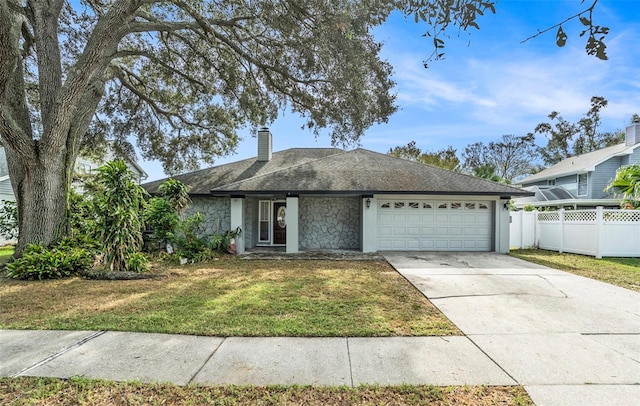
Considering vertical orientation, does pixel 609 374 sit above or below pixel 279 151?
Result: below

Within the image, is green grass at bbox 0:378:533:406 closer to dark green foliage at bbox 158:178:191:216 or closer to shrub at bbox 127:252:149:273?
shrub at bbox 127:252:149:273

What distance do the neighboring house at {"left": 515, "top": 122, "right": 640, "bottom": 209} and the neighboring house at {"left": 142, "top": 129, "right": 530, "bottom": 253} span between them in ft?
38.1

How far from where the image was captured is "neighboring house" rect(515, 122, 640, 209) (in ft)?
66.2

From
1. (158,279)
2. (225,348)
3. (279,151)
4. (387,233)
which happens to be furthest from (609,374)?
(279,151)

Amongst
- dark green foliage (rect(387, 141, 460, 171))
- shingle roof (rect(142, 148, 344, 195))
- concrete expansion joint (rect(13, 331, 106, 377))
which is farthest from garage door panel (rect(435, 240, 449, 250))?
dark green foliage (rect(387, 141, 460, 171))

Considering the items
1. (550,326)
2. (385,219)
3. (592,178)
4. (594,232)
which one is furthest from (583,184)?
(550,326)

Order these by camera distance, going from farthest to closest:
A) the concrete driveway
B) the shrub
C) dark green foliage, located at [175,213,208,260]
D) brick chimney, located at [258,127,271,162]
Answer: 1. brick chimney, located at [258,127,271,162]
2. dark green foliage, located at [175,213,208,260]
3. the shrub
4. the concrete driveway

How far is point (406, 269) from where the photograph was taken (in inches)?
339

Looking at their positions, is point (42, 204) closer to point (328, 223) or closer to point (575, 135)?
point (328, 223)

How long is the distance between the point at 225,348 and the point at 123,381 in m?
1.03

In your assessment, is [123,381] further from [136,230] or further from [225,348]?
[136,230]

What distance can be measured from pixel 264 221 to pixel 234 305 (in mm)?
8897

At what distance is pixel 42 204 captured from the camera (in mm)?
8492

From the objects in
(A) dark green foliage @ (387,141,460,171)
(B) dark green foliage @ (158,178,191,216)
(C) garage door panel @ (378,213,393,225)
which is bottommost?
(C) garage door panel @ (378,213,393,225)
